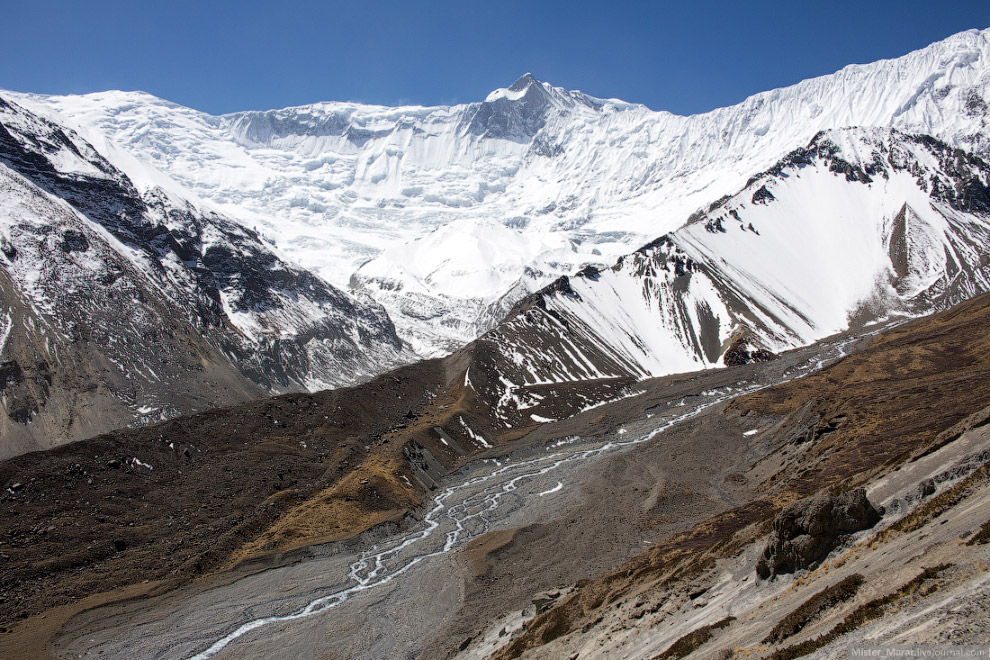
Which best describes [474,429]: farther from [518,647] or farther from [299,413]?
[518,647]

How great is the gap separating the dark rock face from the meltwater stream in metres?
Answer: 43.8

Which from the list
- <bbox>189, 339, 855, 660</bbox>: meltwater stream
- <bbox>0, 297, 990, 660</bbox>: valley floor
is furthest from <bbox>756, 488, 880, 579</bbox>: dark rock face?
<bbox>189, 339, 855, 660</bbox>: meltwater stream

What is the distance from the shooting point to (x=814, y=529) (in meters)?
32.4

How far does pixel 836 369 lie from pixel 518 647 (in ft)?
387

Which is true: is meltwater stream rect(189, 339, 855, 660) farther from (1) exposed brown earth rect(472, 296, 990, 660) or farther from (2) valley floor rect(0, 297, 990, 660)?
(1) exposed brown earth rect(472, 296, 990, 660)

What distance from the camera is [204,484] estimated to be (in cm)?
8975

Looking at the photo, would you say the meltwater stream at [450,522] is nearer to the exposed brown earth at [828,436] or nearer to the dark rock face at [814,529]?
the exposed brown earth at [828,436]

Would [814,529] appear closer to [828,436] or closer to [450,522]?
[828,436]

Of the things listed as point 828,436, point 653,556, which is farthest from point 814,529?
point 828,436

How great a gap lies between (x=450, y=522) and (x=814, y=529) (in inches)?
2416

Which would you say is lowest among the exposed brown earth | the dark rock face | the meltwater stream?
the exposed brown earth

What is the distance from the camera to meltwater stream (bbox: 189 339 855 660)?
63.2 m

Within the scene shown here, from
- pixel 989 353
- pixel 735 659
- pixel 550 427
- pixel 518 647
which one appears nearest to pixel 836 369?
pixel 989 353

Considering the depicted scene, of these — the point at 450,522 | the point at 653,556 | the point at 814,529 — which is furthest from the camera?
the point at 450,522
